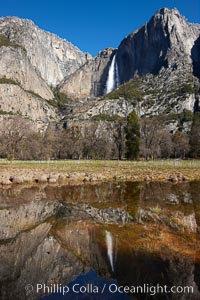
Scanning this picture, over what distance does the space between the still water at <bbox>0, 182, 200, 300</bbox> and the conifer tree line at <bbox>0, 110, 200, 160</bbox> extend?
63517 mm

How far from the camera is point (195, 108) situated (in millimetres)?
180875

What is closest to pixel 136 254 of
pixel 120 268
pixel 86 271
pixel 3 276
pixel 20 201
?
pixel 120 268

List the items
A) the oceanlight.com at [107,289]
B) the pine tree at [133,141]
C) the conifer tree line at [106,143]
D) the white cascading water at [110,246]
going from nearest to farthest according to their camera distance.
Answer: the oceanlight.com at [107,289]
the white cascading water at [110,246]
the pine tree at [133,141]
the conifer tree line at [106,143]

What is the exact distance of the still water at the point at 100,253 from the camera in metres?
6.06

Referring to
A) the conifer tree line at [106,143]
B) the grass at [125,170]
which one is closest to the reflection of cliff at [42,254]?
the grass at [125,170]

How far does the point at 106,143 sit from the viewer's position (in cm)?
9769

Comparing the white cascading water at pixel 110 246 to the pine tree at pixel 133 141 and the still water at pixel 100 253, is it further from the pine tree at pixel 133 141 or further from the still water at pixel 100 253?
the pine tree at pixel 133 141

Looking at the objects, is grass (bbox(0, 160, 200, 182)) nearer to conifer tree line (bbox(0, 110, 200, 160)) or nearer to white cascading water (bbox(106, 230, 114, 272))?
white cascading water (bbox(106, 230, 114, 272))

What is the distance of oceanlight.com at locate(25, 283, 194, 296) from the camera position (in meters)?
5.87

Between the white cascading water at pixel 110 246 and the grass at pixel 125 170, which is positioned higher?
the grass at pixel 125 170

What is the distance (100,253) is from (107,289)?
5.64 ft

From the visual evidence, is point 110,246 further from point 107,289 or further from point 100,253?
point 107,289

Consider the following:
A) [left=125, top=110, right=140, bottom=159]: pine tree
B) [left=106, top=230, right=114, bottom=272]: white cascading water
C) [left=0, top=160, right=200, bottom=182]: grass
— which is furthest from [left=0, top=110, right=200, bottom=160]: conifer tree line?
[left=106, top=230, right=114, bottom=272]: white cascading water

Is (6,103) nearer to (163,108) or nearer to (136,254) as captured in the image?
(163,108)
